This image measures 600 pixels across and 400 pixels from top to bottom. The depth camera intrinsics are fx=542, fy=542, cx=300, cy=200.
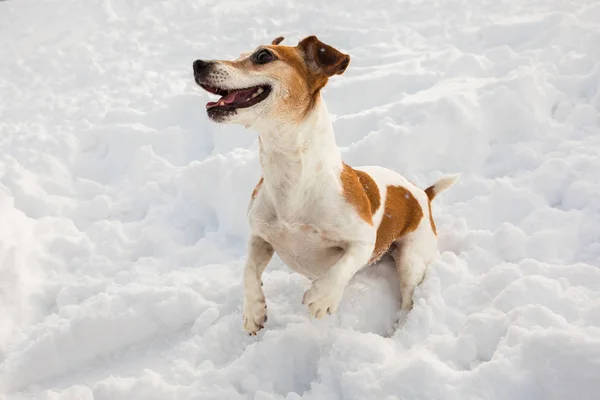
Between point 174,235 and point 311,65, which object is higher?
point 311,65

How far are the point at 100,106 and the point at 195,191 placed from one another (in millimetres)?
2175

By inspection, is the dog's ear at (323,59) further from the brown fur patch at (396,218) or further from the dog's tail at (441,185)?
the dog's tail at (441,185)

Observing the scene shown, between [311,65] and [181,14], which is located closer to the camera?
[311,65]

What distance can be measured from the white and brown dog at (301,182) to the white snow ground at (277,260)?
319mm

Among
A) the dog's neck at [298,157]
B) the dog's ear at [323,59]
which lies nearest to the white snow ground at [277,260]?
the dog's neck at [298,157]

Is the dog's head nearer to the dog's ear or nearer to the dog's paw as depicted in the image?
the dog's ear

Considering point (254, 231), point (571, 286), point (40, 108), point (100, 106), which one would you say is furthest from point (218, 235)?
point (40, 108)

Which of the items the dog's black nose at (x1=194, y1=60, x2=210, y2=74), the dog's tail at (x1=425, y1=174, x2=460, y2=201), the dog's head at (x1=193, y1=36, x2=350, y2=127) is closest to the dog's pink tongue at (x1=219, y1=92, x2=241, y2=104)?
the dog's head at (x1=193, y1=36, x2=350, y2=127)

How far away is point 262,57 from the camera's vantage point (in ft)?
8.49

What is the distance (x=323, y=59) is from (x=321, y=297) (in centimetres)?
A: 117

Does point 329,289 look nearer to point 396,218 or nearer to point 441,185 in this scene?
point 396,218

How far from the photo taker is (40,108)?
5.96 metres

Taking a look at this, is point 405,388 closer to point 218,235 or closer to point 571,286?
point 571,286

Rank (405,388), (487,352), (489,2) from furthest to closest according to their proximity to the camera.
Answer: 1. (489,2)
2. (487,352)
3. (405,388)
